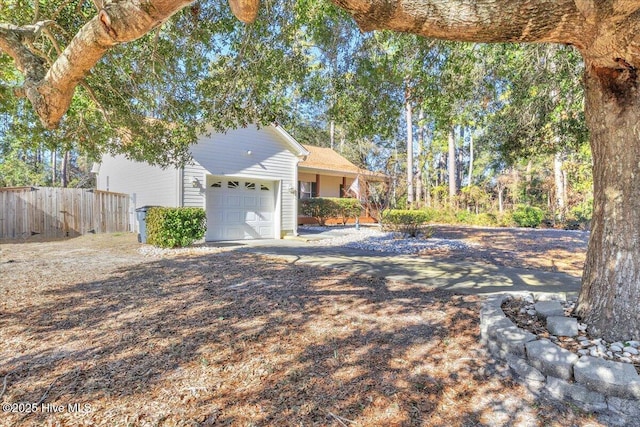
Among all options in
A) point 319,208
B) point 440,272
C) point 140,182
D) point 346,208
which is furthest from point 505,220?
point 140,182

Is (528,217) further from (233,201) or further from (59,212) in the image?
(59,212)

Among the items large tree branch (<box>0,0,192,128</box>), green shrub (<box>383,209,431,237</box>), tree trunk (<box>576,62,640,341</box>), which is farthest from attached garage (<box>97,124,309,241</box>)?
tree trunk (<box>576,62,640,341</box>)

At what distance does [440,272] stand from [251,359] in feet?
15.1

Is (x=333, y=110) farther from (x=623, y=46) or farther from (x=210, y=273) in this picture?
(x=623, y=46)

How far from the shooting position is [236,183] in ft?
40.4

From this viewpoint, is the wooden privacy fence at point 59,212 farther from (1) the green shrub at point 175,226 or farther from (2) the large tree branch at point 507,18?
(2) the large tree branch at point 507,18

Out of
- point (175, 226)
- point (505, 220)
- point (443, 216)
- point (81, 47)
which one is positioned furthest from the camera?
point (443, 216)

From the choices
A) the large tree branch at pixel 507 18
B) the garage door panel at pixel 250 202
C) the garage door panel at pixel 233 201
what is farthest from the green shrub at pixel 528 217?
the large tree branch at pixel 507 18

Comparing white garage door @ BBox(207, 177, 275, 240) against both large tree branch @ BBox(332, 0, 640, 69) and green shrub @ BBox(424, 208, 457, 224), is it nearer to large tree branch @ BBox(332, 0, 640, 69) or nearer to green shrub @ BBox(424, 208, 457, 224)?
large tree branch @ BBox(332, 0, 640, 69)

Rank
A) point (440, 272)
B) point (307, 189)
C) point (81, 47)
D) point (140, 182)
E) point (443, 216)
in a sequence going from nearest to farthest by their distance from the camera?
point (81, 47) → point (440, 272) → point (140, 182) → point (307, 189) → point (443, 216)

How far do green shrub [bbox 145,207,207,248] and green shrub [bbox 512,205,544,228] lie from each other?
15782mm

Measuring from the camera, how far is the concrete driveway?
534 centimetres

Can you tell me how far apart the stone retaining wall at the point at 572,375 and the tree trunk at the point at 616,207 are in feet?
2.25

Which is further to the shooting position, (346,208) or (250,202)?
(346,208)
